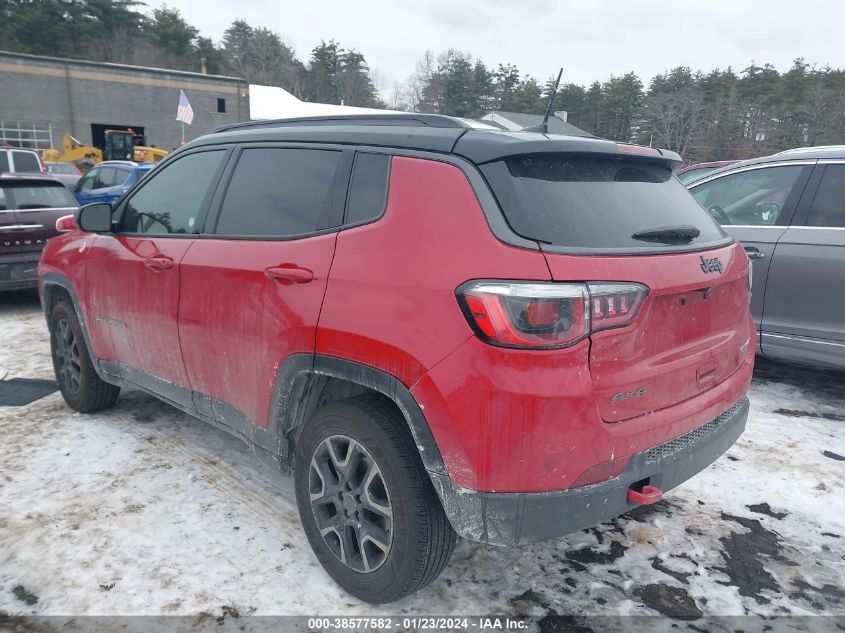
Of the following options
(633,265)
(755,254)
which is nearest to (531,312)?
(633,265)

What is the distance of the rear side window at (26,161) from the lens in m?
14.5

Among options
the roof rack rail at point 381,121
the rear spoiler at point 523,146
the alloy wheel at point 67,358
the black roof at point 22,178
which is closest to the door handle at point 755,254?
the rear spoiler at point 523,146

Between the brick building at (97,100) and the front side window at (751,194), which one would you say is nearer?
the front side window at (751,194)

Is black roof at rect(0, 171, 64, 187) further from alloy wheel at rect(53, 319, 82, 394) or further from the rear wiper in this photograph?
the rear wiper

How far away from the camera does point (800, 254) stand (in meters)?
4.47

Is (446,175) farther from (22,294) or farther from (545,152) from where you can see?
(22,294)

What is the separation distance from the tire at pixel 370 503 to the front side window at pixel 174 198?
4.74ft

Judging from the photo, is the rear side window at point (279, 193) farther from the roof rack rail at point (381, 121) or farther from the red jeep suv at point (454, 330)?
the roof rack rail at point (381, 121)

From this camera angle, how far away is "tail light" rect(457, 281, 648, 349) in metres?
1.88

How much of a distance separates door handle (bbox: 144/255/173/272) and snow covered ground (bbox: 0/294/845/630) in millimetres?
1165

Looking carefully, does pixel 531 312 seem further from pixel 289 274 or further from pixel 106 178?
pixel 106 178

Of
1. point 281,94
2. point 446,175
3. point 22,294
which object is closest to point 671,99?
point 281,94

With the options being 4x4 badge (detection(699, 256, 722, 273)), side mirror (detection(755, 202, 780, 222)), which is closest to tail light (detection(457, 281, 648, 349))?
4x4 badge (detection(699, 256, 722, 273))

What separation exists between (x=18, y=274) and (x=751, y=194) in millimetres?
7768
